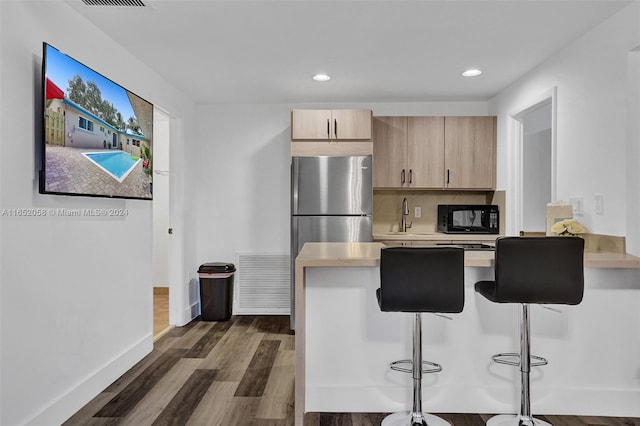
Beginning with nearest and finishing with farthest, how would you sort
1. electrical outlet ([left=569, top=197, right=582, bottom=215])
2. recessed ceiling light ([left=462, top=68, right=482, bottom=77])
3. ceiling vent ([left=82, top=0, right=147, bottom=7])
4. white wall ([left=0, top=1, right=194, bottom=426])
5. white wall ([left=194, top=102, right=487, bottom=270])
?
1. white wall ([left=0, top=1, right=194, bottom=426])
2. ceiling vent ([left=82, top=0, right=147, bottom=7])
3. electrical outlet ([left=569, top=197, right=582, bottom=215])
4. recessed ceiling light ([left=462, top=68, right=482, bottom=77])
5. white wall ([left=194, top=102, right=487, bottom=270])

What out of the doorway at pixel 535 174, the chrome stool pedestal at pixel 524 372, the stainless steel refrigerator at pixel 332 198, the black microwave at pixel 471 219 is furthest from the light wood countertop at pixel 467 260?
the black microwave at pixel 471 219

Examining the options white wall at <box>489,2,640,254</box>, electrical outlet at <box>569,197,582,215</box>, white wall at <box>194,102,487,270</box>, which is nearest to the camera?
white wall at <box>489,2,640,254</box>

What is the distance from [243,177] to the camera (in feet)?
16.6

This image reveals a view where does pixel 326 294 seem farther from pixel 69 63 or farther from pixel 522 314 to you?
pixel 69 63

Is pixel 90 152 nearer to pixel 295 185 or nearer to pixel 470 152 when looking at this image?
pixel 295 185

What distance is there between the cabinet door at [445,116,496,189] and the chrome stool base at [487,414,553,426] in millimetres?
2619

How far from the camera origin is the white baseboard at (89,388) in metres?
2.37

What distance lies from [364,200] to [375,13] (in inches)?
78.1

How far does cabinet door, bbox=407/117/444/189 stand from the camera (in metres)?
4.66

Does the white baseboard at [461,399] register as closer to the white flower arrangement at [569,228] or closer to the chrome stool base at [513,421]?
the chrome stool base at [513,421]

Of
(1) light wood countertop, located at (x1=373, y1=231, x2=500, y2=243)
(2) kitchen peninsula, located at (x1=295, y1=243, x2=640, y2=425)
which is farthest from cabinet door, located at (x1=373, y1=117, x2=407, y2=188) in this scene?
(2) kitchen peninsula, located at (x1=295, y1=243, x2=640, y2=425)

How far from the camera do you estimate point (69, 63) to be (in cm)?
243

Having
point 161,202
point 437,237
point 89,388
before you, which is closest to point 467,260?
point 437,237

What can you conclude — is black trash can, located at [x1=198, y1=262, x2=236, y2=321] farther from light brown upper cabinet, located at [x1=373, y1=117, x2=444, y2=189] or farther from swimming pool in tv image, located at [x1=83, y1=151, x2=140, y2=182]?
light brown upper cabinet, located at [x1=373, y1=117, x2=444, y2=189]
